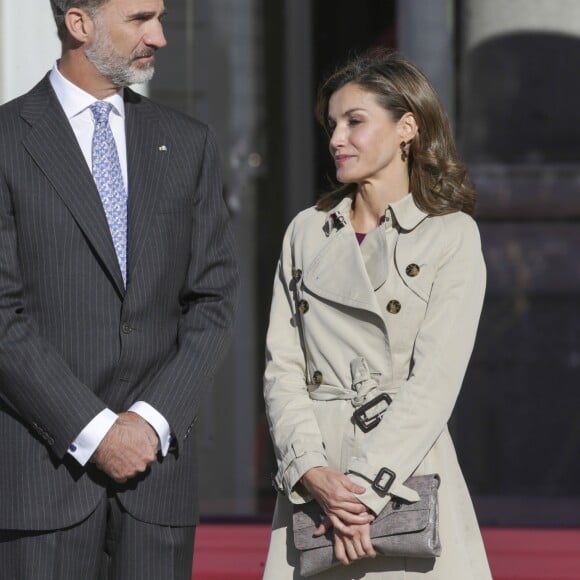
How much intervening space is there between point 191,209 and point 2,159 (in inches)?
18.3

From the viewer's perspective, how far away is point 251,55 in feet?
21.9

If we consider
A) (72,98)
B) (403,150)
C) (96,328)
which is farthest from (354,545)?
(72,98)

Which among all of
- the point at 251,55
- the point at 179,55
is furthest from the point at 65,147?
the point at 251,55

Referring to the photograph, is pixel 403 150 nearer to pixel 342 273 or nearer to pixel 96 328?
pixel 342 273

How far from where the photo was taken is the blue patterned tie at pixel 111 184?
3207mm

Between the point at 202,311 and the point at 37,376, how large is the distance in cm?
44

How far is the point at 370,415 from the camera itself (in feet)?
10.7

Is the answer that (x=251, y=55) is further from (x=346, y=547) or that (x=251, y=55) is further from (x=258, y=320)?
(x=346, y=547)

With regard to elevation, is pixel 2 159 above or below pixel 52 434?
above

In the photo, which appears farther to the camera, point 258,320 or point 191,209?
point 258,320

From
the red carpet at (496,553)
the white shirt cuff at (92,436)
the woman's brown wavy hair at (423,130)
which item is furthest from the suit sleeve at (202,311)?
the red carpet at (496,553)

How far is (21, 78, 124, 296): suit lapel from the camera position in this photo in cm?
314

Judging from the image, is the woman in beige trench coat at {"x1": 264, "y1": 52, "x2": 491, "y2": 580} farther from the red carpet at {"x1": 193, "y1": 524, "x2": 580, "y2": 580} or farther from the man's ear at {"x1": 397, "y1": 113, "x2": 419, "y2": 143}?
the red carpet at {"x1": 193, "y1": 524, "x2": 580, "y2": 580}

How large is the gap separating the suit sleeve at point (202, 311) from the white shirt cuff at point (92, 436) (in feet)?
0.39
